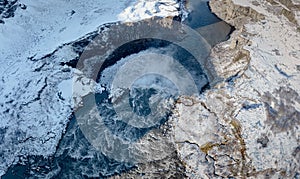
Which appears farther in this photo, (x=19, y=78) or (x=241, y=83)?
(x=19, y=78)

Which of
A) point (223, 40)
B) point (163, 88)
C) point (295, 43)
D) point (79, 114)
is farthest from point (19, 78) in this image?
point (295, 43)

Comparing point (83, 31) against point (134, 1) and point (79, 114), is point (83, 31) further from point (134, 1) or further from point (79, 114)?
point (79, 114)

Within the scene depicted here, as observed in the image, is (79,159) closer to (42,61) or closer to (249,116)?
(42,61)

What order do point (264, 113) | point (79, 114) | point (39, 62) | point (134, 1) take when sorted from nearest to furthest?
point (264, 113) → point (79, 114) → point (39, 62) → point (134, 1)

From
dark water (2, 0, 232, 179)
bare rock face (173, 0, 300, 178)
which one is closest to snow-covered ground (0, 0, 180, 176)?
dark water (2, 0, 232, 179)

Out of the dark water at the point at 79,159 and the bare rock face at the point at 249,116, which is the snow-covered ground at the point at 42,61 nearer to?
the dark water at the point at 79,159

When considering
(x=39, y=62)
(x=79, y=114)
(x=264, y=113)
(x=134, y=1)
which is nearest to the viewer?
(x=264, y=113)

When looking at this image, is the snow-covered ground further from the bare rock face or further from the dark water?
the bare rock face
